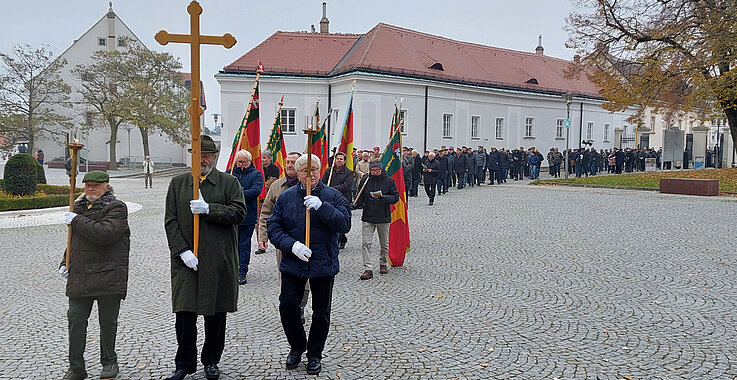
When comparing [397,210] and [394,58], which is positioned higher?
[394,58]

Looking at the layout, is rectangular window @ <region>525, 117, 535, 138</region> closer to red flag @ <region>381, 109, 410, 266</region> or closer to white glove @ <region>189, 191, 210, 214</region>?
red flag @ <region>381, 109, 410, 266</region>

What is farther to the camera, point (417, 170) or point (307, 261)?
point (417, 170)

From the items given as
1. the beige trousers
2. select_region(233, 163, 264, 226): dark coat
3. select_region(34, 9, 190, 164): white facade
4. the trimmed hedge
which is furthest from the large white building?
select_region(233, 163, 264, 226): dark coat

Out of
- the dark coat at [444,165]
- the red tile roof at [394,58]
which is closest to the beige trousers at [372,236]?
the dark coat at [444,165]

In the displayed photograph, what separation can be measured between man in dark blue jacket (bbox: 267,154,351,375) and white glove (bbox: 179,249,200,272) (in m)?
0.72

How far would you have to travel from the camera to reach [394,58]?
1470 inches

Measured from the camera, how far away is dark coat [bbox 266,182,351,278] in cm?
506

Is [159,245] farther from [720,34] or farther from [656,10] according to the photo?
[656,10]

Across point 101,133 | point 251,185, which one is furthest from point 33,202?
point 101,133

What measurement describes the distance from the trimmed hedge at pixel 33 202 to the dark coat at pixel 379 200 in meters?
9.57

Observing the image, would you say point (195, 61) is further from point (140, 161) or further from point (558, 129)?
point (140, 161)

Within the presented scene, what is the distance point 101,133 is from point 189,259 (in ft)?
179

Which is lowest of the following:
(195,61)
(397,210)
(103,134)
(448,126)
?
(397,210)

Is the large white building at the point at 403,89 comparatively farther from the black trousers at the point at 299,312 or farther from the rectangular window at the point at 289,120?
the black trousers at the point at 299,312
